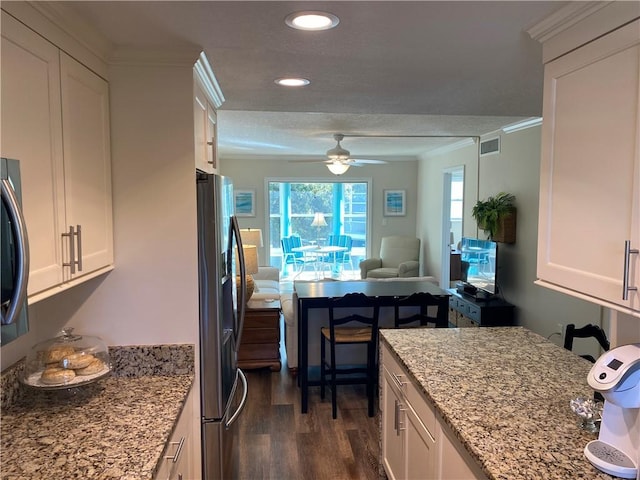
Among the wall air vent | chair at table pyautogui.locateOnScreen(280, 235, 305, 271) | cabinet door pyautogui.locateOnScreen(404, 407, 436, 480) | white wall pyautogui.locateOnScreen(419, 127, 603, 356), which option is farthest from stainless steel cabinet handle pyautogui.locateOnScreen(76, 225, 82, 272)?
chair at table pyautogui.locateOnScreen(280, 235, 305, 271)

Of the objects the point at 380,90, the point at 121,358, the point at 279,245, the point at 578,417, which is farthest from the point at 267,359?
the point at 279,245

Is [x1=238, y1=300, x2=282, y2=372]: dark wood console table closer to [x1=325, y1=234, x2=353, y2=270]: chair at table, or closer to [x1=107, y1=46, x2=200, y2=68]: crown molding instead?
[x1=107, y1=46, x2=200, y2=68]: crown molding

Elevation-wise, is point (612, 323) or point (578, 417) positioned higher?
point (612, 323)

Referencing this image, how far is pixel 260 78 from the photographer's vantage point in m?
2.27

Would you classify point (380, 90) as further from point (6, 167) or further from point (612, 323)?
point (6, 167)

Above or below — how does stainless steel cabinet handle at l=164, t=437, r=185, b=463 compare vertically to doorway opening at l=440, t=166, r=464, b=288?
below

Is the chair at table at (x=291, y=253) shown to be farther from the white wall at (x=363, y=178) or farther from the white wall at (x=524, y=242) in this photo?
the white wall at (x=524, y=242)

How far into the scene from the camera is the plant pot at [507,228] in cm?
486

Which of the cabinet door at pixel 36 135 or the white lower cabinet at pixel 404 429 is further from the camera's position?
the white lower cabinet at pixel 404 429

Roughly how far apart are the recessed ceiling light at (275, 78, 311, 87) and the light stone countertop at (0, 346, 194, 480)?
1369mm

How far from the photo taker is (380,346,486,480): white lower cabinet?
1644 millimetres

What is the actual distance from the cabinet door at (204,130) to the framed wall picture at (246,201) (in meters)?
5.92

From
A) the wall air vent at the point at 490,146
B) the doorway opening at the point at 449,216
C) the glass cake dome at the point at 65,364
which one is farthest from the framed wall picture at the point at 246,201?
the glass cake dome at the point at 65,364

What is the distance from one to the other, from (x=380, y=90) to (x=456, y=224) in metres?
5.32
